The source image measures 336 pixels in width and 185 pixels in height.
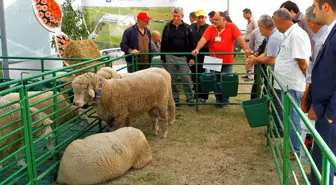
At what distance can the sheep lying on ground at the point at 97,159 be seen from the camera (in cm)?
403

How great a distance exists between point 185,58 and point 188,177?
3491mm

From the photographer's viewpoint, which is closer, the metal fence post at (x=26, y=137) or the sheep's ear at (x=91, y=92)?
the metal fence post at (x=26, y=137)

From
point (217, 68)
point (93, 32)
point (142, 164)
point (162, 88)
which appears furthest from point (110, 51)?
point (142, 164)

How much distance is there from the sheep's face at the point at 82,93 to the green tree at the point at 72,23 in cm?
442

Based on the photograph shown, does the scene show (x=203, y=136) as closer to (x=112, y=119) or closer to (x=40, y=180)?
(x=112, y=119)

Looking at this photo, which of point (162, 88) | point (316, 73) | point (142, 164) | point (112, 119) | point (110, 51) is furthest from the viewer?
point (110, 51)

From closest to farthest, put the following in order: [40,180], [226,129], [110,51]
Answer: [40,180]
[226,129]
[110,51]

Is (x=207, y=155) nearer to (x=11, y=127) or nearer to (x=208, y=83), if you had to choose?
(x=208, y=83)

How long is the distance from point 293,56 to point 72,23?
5624 millimetres

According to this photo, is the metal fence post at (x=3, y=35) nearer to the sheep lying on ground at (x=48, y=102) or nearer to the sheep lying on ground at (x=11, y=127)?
the sheep lying on ground at (x=48, y=102)

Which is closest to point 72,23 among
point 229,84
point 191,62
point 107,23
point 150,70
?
point 107,23

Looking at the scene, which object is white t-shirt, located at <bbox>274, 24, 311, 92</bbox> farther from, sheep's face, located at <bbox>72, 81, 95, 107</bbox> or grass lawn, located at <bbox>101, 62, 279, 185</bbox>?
sheep's face, located at <bbox>72, 81, 95, 107</bbox>

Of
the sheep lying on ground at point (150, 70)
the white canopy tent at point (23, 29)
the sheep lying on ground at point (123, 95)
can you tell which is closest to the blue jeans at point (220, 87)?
the sheep lying on ground at point (150, 70)

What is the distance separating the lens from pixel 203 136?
19.1 ft
